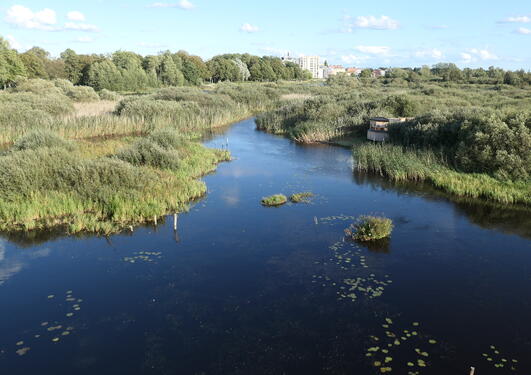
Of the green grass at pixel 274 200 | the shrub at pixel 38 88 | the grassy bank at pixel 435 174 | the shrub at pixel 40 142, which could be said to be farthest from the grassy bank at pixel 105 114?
the grassy bank at pixel 435 174

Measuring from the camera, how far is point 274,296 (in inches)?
526

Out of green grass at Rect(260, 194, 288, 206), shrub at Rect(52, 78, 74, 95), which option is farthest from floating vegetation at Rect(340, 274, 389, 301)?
shrub at Rect(52, 78, 74, 95)

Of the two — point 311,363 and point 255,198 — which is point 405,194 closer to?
point 255,198

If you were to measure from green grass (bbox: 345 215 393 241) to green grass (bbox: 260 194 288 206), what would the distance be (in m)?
5.05

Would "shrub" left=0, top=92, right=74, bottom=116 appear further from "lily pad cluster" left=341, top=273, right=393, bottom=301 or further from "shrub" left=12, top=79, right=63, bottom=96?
"lily pad cluster" left=341, top=273, right=393, bottom=301

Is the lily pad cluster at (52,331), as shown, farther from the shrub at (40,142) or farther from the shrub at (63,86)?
the shrub at (63,86)

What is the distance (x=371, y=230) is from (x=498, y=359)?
7667mm

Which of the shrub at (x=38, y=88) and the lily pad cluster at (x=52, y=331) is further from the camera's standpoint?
the shrub at (x=38, y=88)

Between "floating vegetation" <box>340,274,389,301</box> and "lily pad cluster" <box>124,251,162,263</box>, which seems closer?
"floating vegetation" <box>340,274,389,301</box>

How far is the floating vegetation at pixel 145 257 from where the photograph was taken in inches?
622

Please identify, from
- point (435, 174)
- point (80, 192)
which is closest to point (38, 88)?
point (80, 192)

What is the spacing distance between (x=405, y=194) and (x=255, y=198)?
28.3 feet

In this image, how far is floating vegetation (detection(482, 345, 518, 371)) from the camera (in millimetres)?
10127

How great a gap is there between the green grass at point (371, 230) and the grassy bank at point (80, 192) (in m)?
8.74
